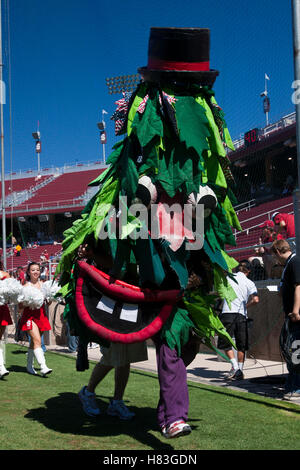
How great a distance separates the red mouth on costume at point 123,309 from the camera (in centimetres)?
359

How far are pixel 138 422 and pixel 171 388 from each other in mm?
958

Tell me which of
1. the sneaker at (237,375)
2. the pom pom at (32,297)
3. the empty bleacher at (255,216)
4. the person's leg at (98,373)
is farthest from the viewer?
the empty bleacher at (255,216)

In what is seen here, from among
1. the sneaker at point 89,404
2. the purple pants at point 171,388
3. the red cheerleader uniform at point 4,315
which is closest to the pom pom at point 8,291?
the red cheerleader uniform at point 4,315

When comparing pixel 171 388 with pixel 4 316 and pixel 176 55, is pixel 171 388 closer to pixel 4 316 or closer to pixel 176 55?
pixel 176 55

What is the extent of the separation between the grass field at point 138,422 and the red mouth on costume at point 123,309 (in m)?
0.74

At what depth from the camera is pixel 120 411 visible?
443cm

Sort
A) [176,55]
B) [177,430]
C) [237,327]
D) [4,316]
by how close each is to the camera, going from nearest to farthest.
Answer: [177,430] < [176,55] < [4,316] < [237,327]

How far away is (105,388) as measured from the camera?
6008mm

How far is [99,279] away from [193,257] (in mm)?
709

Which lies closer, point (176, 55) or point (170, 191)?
point (170, 191)

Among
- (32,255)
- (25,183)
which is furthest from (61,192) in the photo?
(32,255)

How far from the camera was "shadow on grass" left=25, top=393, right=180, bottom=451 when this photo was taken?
3.88m

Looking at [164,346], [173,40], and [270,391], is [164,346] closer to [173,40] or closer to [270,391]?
[173,40]

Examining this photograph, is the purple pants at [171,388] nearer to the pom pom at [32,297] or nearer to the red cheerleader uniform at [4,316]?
the red cheerleader uniform at [4,316]
